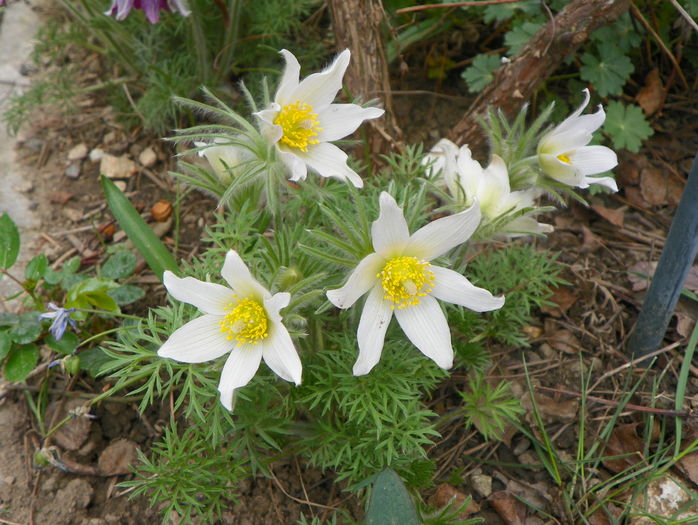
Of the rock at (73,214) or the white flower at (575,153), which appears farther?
the rock at (73,214)

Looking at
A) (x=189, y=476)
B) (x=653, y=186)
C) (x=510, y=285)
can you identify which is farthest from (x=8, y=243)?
(x=653, y=186)

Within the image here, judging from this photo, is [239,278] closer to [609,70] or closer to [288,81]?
[288,81]

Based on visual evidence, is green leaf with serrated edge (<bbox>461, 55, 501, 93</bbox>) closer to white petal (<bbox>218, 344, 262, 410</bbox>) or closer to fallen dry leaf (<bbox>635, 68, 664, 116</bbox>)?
fallen dry leaf (<bbox>635, 68, 664, 116</bbox>)

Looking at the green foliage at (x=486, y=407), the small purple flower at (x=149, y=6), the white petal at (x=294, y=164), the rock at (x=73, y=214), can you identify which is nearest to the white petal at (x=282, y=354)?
the white petal at (x=294, y=164)

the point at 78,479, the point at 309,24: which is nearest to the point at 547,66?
the point at 309,24

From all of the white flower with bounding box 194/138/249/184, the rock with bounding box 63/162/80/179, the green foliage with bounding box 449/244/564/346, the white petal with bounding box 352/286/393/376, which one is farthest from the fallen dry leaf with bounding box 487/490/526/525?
the rock with bounding box 63/162/80/179

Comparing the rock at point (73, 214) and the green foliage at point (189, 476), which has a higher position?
the rock at point (73, 214)

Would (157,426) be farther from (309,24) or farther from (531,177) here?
(309,24)

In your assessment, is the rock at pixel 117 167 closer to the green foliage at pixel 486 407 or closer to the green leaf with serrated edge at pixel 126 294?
the green leaf with serrated edge at pixel 126 294
